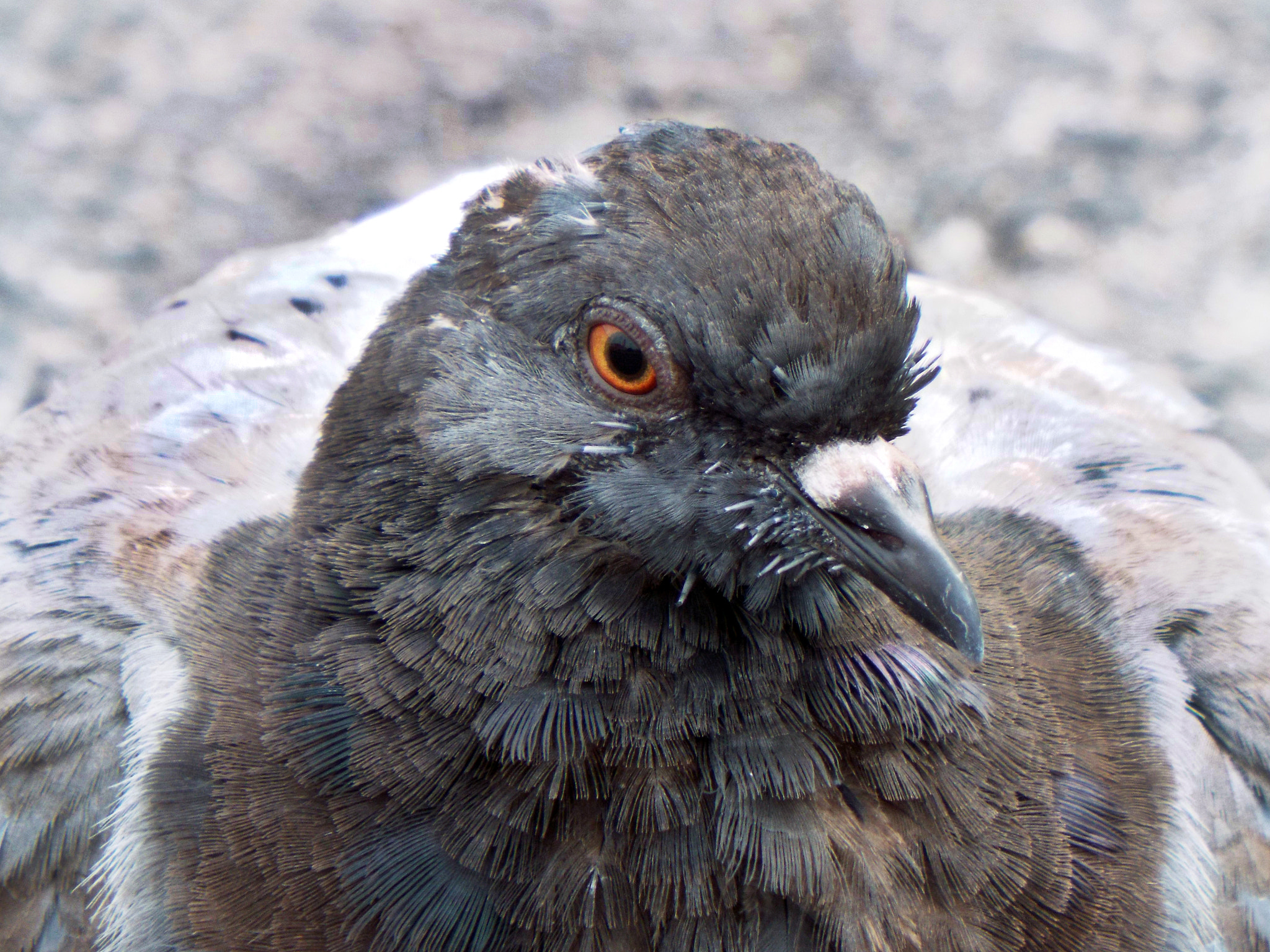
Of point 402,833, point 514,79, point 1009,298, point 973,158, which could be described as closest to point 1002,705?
point 402,833

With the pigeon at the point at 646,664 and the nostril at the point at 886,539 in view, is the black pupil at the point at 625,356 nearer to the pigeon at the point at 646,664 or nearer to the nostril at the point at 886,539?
the pigeon at the point at 646,664

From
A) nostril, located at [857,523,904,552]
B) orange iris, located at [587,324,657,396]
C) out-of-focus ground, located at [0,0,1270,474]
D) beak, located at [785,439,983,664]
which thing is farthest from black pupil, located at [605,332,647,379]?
out-of-focus ground, located at [0,0,1270,474]

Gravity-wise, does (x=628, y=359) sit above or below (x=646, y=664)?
above

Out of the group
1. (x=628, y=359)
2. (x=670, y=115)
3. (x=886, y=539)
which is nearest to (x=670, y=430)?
(x=628, y=359)

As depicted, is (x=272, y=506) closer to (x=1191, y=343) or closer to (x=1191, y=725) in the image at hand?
(x=1191, y=725)

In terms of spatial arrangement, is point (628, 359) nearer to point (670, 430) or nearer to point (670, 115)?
point (670, 430)

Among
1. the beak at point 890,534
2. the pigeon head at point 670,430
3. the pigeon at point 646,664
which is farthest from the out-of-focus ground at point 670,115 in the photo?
the beak at point 890,534

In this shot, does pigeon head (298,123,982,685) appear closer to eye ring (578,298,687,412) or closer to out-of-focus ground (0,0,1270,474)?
eye ring (578,298,687,412)
